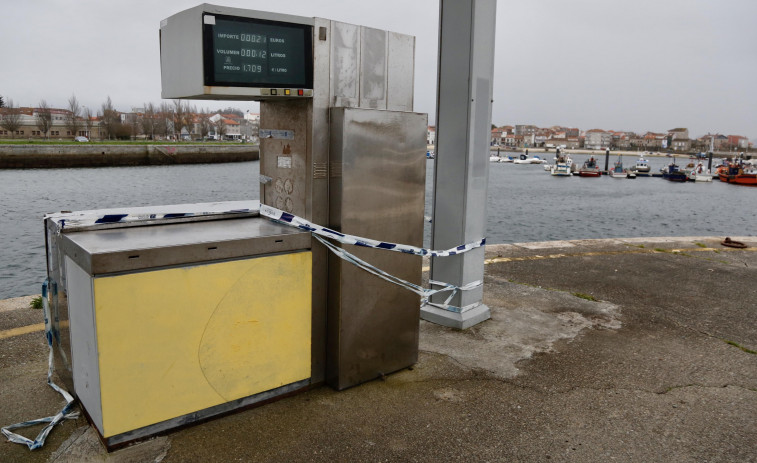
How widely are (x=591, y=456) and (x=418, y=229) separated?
1.84m

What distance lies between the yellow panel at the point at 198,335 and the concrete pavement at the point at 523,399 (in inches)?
7.9

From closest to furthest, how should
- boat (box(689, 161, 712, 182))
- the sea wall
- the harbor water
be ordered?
the harbor water < the sea wall < boat (box(689, 161, 712, 182))

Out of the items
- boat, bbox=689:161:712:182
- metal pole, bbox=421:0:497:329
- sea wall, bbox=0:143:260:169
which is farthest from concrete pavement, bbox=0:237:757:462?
boat, bbox=689:161:712:182

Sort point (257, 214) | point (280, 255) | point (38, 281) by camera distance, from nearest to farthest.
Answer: point (280, 255)
point (257, 214)
point (38, 281)

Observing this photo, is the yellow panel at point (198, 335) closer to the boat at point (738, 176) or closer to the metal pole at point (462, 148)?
the metal pole at point (462, 148)

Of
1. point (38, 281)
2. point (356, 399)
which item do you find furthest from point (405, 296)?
point (38, 281)

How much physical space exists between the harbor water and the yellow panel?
46.6ft

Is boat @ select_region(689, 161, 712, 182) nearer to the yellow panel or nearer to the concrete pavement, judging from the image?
the concrete pavement

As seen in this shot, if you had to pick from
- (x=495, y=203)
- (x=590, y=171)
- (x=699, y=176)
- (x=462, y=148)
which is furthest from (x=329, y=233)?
(x=699, y=176)

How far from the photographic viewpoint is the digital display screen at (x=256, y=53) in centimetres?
311

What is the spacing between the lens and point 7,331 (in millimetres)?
4594

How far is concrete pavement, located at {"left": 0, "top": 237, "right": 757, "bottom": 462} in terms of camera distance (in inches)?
122

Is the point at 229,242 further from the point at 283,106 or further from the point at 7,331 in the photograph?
the point at 7,331

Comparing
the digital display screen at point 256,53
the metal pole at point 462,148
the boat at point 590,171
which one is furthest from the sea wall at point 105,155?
the boat at point 590,171
